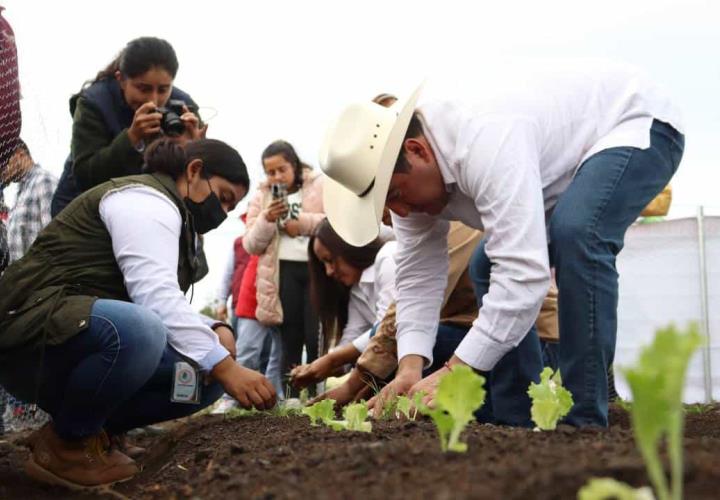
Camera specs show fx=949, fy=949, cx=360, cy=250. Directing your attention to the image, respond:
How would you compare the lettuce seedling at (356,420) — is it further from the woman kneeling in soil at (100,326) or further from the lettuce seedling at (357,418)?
the woman kneeling in soil at (100,326)

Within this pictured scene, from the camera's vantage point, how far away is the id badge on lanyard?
326cm

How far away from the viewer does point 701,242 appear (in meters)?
7.79

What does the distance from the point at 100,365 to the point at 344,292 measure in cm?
217

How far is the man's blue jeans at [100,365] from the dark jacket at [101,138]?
3.66ft

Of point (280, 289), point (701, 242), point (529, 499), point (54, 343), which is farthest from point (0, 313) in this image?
point (701, 242)

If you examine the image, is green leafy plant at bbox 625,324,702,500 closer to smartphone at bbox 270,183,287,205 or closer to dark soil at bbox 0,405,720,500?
dark soil at bbox 0,405,720,500

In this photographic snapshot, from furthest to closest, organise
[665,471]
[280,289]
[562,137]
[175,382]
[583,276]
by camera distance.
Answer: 1. [280,289]
2. [175,382]
3. [562,137]
4. [583,276]
5. [665,471]

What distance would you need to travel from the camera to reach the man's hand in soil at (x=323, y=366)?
14.1 feet

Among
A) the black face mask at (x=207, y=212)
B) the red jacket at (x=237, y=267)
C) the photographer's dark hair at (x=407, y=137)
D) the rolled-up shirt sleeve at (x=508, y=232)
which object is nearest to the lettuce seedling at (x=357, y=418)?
the rolled-up shirt sleeve at (x=508, y=232)

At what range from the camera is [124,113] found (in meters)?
4.16

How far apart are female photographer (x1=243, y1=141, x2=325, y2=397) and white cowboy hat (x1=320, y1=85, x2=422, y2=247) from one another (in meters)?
2.81

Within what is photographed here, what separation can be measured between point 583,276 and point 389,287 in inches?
71.5

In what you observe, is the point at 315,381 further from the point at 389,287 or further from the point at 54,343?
the point at 54,343

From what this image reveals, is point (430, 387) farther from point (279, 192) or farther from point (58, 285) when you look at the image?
point (279, 192)
